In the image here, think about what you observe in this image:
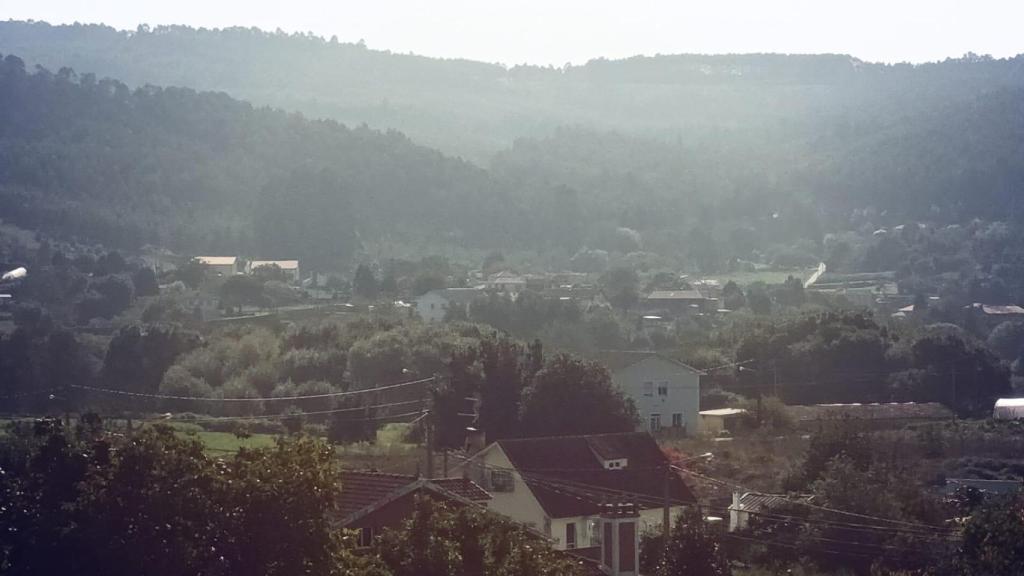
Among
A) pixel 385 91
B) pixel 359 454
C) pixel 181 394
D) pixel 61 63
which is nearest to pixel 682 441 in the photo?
pixel 359 454

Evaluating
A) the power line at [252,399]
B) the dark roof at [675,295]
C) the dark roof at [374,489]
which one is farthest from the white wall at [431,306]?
the dark roof at [374,489]

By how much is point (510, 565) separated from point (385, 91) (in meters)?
112

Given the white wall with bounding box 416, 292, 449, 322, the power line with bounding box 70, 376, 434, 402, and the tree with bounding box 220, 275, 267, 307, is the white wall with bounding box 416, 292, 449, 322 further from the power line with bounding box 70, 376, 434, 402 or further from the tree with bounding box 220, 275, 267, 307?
the power line with bounding box 70, 376, 434, 402

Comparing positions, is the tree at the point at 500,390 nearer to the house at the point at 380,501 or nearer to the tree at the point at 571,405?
the tree at the point at 571,405

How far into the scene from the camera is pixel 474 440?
90.4ft

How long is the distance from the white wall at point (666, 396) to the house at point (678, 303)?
1759 cm

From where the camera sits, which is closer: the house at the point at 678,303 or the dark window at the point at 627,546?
the dark window at the point at 627,546

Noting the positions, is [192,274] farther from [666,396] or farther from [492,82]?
[492,82]

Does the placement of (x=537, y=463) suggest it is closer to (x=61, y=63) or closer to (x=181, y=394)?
(x=181, y=394)

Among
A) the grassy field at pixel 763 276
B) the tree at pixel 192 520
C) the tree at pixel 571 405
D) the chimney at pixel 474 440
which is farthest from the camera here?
the grassy field at pixel 763 276

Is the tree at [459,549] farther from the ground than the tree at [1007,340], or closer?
farther from the ground

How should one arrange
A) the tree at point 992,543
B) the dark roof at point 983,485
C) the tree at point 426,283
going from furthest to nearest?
1. the tree at point 426,283
2. the dark roof at point 983,485
3. the tree at point 992,543

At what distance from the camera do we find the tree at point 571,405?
2838 cm

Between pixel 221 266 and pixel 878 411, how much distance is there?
24.9 meters
